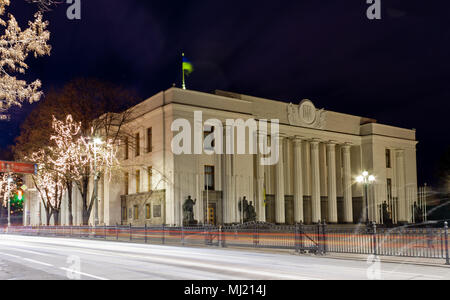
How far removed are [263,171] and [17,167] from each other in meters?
26.7

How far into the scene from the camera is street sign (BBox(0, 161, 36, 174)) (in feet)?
121

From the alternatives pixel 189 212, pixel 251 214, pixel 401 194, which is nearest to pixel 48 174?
pixel 189 212

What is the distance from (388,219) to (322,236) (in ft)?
148

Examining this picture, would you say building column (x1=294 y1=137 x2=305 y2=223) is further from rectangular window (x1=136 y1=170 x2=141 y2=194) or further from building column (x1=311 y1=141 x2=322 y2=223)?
rectangular window (x1=136 y1=170 x2=141 y2=194)

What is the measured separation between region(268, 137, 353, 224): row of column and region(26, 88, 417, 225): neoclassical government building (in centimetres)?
12

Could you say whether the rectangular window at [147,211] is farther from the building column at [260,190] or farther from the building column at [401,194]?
the building column at [401,194]

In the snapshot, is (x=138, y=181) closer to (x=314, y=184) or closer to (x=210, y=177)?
(x=210, y=177)

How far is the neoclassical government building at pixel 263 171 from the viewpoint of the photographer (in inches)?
1935

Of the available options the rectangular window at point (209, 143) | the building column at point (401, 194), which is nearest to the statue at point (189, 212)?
the rectangular window at point (209, 143)

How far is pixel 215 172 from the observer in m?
51.4

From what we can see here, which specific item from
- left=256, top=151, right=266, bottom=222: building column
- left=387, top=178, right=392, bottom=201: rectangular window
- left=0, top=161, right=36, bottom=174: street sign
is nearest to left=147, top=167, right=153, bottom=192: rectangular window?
left=256, top=151, right=266, bottom=222: building column

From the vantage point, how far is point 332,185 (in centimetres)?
6275

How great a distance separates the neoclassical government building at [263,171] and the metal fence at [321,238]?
59.0ft

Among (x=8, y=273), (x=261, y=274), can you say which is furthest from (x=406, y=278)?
(x=8, y=273)
